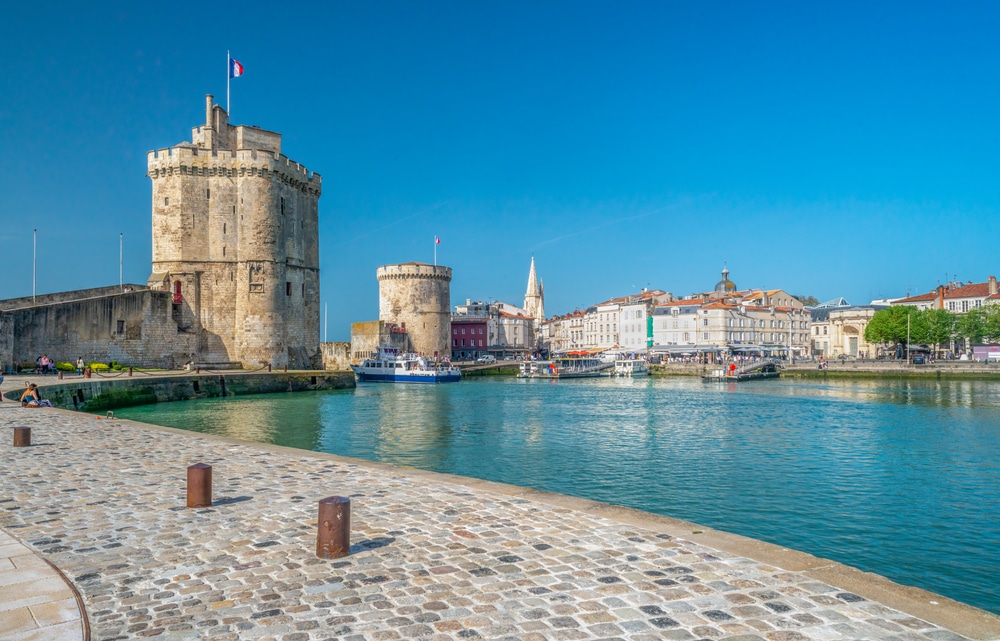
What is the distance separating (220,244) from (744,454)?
34899 mm

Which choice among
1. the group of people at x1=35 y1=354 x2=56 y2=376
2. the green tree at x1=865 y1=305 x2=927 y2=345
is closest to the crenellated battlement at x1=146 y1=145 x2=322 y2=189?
the group of people at x1=35 y1=354 x2=56 y2=376

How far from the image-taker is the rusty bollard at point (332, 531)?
20.5ft

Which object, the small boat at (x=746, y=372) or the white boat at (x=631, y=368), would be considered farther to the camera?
the white boat at (x=631, y=368)

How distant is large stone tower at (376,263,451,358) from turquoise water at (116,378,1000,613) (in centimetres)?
3566

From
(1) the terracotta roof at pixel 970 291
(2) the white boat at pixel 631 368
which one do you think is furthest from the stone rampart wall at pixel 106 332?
(1) the terracotta roof at pixel 970 291

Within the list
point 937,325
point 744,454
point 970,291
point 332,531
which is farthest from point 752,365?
point 332,531

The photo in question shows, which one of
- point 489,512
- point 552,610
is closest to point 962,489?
point 489,512

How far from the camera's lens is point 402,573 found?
19.3 feet

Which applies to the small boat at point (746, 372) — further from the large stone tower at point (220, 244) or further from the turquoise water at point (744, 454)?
the large stone tower at point (220, 244)

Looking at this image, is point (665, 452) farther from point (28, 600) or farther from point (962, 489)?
point (28, 600)

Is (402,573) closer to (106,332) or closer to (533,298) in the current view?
(106,332)

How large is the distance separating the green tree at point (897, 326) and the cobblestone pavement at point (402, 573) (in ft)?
260

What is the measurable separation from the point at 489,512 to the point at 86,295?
3960cm

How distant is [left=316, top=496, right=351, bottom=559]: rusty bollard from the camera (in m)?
6.26
